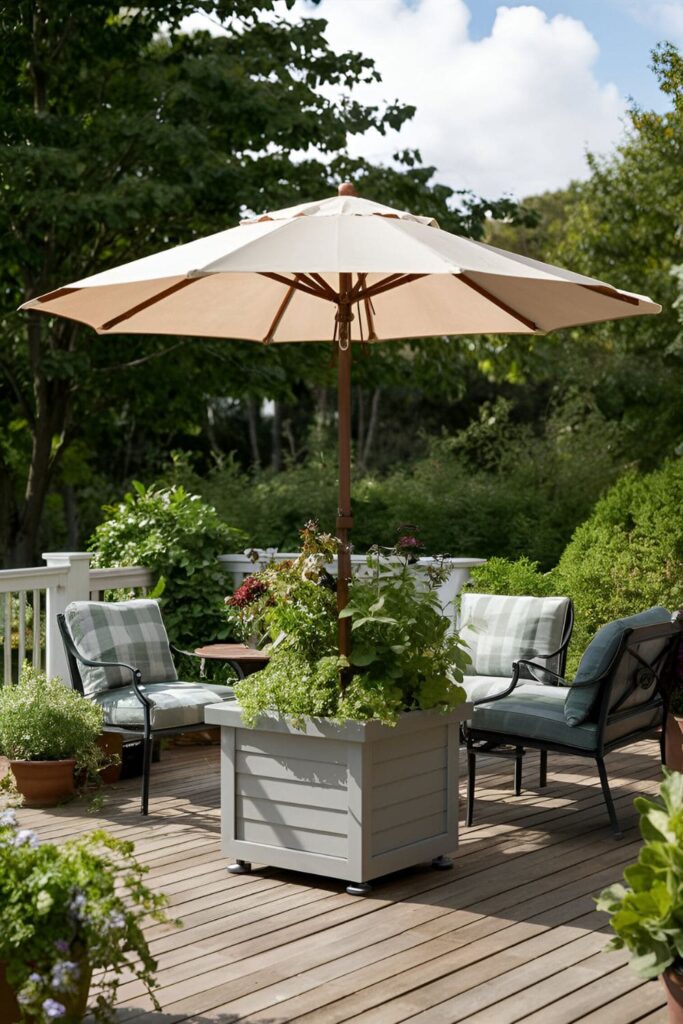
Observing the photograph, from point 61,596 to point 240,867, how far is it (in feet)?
8.32

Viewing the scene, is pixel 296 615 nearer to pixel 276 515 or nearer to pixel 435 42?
pixel 276 515

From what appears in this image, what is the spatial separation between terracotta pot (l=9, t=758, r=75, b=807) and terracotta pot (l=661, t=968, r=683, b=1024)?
3.14 meters

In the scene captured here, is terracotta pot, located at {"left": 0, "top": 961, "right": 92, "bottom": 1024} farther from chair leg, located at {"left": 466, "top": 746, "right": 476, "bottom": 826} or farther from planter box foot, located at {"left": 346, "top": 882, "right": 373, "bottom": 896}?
chair leg, located at {"left": 466, "top": 746, "right": 476, "bottom": 826}

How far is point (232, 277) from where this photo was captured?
4691 millimetres

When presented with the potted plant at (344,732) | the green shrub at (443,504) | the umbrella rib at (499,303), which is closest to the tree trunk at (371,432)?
the green shrub at (443,504)

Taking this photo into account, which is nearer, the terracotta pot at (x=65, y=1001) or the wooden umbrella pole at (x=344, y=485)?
the terracotta pot at (x=65, y=1001)

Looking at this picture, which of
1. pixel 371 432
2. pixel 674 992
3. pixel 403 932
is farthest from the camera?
pixel 371 432

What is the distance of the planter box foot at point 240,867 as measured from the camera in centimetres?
420

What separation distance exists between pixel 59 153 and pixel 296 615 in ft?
21.8

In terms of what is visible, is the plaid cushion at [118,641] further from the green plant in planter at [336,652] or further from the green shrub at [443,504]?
Answer: the green shrub at [443,504]

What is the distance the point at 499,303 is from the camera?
15.2 ft

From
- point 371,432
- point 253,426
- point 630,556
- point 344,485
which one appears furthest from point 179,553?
point 371,432

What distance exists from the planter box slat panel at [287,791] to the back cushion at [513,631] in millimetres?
1802

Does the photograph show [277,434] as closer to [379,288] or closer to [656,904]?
[379,288]
